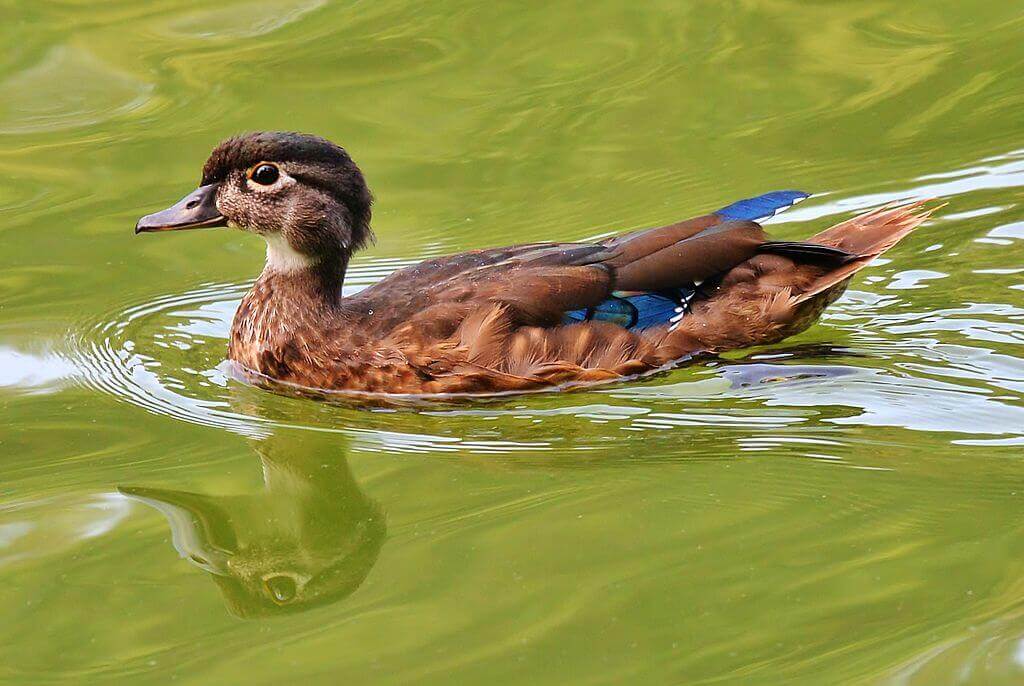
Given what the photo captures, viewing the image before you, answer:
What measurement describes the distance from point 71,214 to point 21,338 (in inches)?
59.5

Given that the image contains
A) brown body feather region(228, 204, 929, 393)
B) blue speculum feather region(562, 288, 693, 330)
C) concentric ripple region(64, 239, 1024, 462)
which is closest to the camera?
concentric ripple region(64, 239, 1024, 462)

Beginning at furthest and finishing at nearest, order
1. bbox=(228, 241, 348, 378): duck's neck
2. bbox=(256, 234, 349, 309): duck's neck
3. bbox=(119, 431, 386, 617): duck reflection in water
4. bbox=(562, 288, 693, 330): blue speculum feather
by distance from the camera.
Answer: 1. bbox=(256, 234, 349, 309): duck's neck
2. bbox=(228, 241, 348, 378): duck's neck
3. bbox=(562, 288, 693, 330): blue speculum feather
4. bbox=(119, 431, 386, 617): duck reflection in water

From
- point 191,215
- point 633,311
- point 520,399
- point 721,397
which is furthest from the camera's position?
point 191,215

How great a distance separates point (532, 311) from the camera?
7.20 m

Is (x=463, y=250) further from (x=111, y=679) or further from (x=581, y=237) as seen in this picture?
(x=111, y=679)

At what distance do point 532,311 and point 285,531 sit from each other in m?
1.80

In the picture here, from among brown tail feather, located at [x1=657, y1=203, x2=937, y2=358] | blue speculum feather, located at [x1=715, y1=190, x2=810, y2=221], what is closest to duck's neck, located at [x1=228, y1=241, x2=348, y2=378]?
brown tail feather, located at [x1=657, y1=203, x2=937, y2=358]

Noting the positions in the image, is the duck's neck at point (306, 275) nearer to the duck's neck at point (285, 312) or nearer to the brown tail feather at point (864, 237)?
the duck's neck at point (285, 312)

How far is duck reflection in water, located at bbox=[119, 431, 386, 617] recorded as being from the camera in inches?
213

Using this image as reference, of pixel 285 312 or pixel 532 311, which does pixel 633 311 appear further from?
pixel 285 312

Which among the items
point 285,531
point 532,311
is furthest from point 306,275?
point 285,531

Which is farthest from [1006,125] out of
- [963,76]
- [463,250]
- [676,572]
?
[676,572]

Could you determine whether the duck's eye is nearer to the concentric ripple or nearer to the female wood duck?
the female wood duck

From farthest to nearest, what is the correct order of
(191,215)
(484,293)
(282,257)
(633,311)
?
(282,257) → (191,215) → (633,311) → (484,293)
